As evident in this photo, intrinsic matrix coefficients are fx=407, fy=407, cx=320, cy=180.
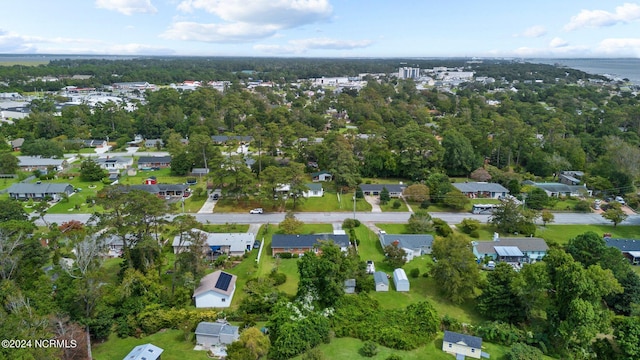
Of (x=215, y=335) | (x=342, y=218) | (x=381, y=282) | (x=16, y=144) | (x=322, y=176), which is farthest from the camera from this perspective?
(x=16, y=144)

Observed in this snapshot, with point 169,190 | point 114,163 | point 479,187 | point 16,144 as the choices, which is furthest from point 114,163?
point 479,187

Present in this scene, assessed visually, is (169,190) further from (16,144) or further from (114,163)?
(16,144)

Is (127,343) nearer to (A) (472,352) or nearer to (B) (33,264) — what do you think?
(B) (33,264)

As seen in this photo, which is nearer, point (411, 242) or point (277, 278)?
point (277, 278)

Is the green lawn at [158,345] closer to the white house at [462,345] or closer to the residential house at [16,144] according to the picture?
the white house at [462,345]

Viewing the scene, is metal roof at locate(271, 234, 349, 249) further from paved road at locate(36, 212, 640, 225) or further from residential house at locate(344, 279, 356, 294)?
paved road at locate(36, 212, 640, 225)

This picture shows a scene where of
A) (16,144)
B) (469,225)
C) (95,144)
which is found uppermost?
(16,144)

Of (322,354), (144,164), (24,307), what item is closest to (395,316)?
(322,354)
